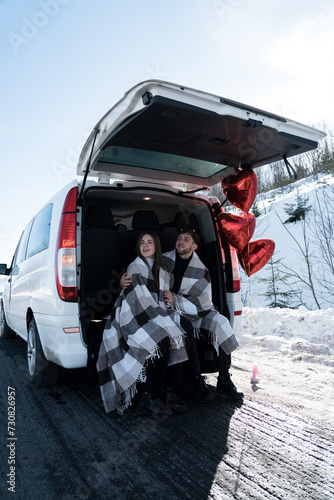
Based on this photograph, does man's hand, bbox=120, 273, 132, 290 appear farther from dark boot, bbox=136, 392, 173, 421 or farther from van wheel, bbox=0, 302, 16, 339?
van wheel, bbox=0, 302, 16, 339

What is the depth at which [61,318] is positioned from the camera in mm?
2797

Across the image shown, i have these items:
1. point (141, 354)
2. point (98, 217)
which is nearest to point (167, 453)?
point (141, 354)

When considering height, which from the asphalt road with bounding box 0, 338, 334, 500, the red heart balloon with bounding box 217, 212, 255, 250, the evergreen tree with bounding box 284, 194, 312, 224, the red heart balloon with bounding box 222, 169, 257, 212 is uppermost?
the evergreen tree with bounding box 284, 194, 312, 224

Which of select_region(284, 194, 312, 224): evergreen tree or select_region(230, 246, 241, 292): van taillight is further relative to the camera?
select_region(284, 194, 312, 224): evergreen tree

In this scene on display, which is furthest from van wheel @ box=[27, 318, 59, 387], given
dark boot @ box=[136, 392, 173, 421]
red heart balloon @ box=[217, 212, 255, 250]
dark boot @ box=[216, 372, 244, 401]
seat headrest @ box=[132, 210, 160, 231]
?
red heart balloon @ box=[217, 212, 255, 250]

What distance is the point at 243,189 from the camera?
141 inches

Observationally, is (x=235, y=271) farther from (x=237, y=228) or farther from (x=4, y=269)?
(x=4, y=269)

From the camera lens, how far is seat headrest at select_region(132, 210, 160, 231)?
3672 mm

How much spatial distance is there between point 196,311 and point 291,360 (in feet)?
5.90

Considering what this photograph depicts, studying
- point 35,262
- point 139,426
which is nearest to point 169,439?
point 139,426

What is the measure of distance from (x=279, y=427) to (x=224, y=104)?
7.53 feet

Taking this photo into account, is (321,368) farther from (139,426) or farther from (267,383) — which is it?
(139,426)

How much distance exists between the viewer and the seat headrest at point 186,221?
389 centimetres

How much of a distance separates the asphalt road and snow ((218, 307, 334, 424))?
27 centimetres
